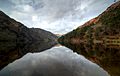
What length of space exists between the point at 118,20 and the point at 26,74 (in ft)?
365

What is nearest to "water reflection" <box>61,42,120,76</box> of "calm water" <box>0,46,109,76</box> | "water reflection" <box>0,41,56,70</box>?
"calm water" <box>0,46,109,76</box>

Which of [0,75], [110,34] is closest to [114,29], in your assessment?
[110,34]

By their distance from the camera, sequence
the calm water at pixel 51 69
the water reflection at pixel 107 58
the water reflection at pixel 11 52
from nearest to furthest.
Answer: the calm water at pixel 51 69, the water reflection at pixel 107 58, the water reflection at pixel 11 52

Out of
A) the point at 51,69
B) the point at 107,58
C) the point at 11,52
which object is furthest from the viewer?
the point at 11,52

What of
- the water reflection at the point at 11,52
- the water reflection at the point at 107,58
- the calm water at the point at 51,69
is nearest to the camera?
the calm water at the point at 51,69

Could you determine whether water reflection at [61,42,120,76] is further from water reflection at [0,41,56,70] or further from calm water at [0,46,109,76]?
water reflection at [0,41,56,70]

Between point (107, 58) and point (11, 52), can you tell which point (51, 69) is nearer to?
point (107, 58)

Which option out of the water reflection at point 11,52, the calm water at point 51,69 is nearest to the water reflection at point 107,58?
the calm water at point 51,69

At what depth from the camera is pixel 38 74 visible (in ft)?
63.2

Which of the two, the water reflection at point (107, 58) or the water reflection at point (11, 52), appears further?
the water reflection at point (11, 52)

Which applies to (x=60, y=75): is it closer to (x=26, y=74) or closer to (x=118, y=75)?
(x=26, y=74)

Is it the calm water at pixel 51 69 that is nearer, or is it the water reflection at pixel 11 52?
the calm water at pixel 51 69

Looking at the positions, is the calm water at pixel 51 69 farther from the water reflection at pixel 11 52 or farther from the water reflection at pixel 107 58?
the water reflection at pixel 11 52

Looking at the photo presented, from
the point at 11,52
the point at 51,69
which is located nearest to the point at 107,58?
the point at 51,69
